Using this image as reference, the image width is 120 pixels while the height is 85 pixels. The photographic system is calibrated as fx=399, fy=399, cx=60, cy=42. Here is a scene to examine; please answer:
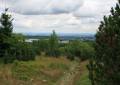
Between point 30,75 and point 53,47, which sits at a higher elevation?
point 53,47

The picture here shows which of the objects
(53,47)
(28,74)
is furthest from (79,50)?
(28,74)

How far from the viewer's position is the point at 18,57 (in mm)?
60625

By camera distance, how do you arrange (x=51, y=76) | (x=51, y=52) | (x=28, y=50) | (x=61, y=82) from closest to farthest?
1. (x=61, y=82)
2. (x=51, y=76)
3. (x=28, y=50)
4. (x=51, y=52)

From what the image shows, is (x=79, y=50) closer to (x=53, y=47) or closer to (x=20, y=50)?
(x=53, y=47)

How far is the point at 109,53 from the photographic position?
69.8 feet

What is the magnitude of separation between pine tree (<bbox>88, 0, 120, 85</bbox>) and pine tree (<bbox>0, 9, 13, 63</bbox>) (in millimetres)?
34564

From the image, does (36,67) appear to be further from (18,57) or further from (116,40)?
(116,40)

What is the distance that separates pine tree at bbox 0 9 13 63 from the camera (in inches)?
2255

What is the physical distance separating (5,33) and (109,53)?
38.9m

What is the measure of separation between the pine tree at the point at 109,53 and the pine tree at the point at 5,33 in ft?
113

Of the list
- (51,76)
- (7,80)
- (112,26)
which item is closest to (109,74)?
(112,26)

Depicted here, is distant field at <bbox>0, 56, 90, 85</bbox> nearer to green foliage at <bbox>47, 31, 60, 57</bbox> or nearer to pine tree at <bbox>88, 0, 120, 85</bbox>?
pine tree at <bbox>88, 0, 120, 85</bbox>

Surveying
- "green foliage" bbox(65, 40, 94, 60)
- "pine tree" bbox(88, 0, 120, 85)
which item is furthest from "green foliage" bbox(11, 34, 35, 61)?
"pine tree" bbox(88, 0, 120, 85)

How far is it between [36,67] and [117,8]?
3235 centimetres
